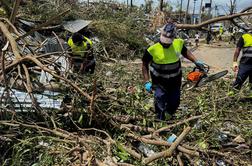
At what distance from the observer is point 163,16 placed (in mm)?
17031

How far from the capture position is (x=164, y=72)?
4398 mm

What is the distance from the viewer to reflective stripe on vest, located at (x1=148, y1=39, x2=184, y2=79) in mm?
4371

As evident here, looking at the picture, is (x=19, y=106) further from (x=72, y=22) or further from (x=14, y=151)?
(x=72, y=22)

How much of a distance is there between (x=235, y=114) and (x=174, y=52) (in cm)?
94

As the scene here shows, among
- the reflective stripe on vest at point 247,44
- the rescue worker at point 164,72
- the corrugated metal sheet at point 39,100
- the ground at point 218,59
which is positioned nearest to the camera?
the corrugated metal sheet at point 39,100

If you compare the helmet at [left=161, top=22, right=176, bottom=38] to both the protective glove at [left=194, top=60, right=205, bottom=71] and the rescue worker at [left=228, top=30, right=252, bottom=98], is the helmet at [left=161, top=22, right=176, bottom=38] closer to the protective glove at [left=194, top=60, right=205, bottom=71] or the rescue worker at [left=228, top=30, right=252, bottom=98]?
the protective glove at [left=194, top=60, right=205, bottom=71]

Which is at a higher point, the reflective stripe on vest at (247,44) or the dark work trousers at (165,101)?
the reflective stripe on vest at (247,44)

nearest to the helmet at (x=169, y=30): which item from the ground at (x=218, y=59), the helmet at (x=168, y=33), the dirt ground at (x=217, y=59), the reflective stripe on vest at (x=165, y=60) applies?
the helmet at (x=168, y=33)

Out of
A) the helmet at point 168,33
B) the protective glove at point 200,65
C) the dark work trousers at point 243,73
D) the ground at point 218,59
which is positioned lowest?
the ground at point 218,59

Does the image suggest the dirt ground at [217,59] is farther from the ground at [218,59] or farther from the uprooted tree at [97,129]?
the uprooted tree at [97,129]

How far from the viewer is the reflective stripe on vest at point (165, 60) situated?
4.37 metres

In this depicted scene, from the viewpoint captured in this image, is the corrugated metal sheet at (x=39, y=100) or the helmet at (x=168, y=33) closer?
the corrugated metal sheet at (x=39, y=100)

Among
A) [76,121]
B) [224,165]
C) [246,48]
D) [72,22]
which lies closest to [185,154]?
[224,165]

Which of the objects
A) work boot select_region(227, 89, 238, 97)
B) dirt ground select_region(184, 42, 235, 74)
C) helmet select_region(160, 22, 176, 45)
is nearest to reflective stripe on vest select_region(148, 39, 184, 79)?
helmet select_region(160, 22, 176, 45)
